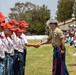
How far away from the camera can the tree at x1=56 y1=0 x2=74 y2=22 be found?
255ft

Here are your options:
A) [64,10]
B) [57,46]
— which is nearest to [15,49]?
[57,46]

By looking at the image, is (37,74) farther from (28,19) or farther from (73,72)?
(28,19)

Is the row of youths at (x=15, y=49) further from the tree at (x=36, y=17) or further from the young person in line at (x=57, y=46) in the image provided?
the tree at (x=36, y=17)

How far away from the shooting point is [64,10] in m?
79.1

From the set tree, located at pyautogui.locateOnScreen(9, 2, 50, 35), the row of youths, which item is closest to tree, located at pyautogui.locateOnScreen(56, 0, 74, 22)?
tree, located at pyautogui.locateOnScreen(9, 2, 50, 35)

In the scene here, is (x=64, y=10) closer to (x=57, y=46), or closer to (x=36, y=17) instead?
(x=36, y=17)

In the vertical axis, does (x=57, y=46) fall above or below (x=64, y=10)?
above

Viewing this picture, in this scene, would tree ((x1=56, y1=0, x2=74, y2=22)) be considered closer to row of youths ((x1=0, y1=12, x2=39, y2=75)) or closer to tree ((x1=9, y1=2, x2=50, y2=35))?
tree ((x1=9, y1=2, x2=50, y2=35))

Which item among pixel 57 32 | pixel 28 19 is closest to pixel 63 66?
pixel 57 32

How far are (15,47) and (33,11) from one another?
80.6 meters

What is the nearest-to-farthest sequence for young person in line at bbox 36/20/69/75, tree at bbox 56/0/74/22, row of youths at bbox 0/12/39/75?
1. row of youths at bbox 0/12/39/75
2. young person in line at bbox 36/20/69/75
3. tree at bbox 56/0/74/22

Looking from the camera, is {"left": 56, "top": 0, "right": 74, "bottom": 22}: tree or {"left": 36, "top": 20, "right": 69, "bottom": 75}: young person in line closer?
{"left": 36, "top": 20, "right": 69, "bottom": 75}: young person in line

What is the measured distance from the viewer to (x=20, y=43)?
10.3 m

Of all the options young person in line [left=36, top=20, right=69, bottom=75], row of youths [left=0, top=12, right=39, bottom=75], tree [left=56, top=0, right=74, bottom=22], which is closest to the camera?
row of youths [left=0, top=12, right=39, bottom=75]
